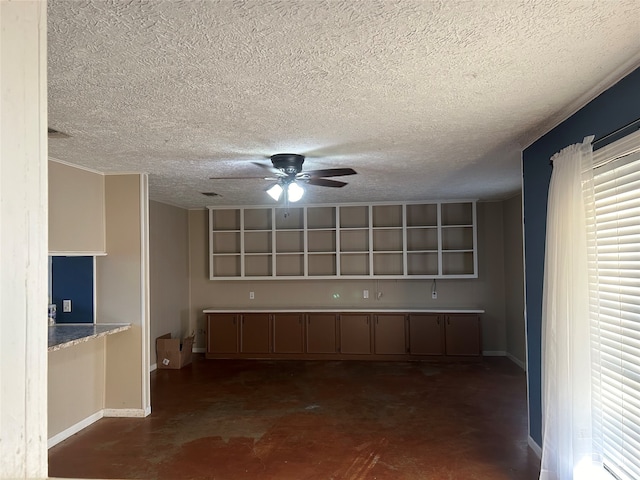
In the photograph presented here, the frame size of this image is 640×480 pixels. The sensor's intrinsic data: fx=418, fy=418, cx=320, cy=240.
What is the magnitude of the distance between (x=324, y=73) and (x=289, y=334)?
17.1 feet

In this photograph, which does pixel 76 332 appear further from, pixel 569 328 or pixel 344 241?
pixel 344 241

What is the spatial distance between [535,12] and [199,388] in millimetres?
5074

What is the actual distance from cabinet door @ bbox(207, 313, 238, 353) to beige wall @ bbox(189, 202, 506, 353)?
47cm

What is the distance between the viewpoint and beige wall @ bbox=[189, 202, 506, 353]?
6.70m

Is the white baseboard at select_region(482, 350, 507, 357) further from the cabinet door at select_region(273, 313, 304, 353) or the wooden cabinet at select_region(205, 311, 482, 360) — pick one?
the cabinet door at select_region(273, 313, 304, 353)

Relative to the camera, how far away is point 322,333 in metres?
6.57

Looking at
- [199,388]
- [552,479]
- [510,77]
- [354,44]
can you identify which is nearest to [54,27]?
[354,44]

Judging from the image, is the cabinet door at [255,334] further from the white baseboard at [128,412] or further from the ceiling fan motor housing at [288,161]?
the ceiling fan motor housing at [288,161]

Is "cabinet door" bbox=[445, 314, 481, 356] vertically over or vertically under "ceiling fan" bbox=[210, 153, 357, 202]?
under

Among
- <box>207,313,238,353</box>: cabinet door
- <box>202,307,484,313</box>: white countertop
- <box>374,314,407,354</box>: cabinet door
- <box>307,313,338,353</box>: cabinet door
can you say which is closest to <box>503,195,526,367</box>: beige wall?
<box>202,307,484,313</box>: white countertop

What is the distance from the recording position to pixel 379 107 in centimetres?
240

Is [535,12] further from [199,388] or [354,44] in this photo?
[199,388]

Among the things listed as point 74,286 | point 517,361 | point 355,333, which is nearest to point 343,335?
point 355,333

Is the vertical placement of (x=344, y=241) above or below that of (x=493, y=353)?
above
